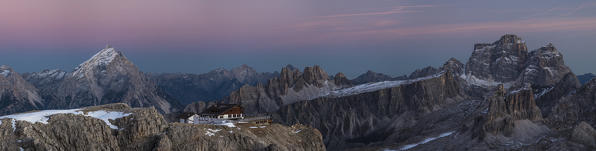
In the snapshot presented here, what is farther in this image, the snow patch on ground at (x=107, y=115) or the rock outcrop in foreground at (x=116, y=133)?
the snow patch on ground at (x=107, y=115)

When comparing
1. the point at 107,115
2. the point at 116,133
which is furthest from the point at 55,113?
the point at 116,133

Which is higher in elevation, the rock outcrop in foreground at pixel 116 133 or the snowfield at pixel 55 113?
the snowfield at pixel 55 113

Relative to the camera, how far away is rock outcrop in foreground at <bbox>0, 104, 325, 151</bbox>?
344ft

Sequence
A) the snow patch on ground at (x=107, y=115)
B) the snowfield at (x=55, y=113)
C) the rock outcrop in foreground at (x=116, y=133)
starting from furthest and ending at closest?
1. the snow patch on ground at (x=107, y=115)
2. the snowfield at (x=55, y=113)
3. the rock outcrop in foreground at (x=116, y=133)

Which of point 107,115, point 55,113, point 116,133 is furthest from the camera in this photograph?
point 107,115

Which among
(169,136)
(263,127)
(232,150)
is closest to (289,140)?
(263,127)

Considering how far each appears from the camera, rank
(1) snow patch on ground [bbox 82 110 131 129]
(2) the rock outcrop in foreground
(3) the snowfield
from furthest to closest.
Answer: (1) snow patch on ground [bbox 82 110 131 129], (3) the snowfield, (2) the rock outcrop in foreground

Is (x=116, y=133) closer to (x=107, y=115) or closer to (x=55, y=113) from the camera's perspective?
(x=107, y=115)

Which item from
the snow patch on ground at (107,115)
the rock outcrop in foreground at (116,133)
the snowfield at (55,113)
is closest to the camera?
the rock outcrop in foreground at (116,133)

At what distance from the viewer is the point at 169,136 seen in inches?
4692

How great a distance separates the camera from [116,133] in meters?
116

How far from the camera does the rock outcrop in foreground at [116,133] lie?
344 feet

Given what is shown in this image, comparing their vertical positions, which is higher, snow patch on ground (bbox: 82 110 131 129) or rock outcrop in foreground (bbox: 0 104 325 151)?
snow patch on ground (bbox: 82 110 131 129)

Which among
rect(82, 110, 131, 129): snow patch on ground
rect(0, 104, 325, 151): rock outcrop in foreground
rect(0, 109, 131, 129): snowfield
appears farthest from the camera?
rect(82, 110, 131, 129): snow patch on ground
